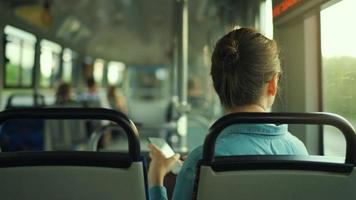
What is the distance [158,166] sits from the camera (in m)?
1.66

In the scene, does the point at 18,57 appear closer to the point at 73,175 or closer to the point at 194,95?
the point at 194,95

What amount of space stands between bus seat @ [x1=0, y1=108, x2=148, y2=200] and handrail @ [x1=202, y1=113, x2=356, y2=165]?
0.20m

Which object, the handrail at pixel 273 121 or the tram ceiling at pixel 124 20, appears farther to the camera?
the tram ceiling at pixel 124 20

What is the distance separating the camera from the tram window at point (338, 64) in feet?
6.94

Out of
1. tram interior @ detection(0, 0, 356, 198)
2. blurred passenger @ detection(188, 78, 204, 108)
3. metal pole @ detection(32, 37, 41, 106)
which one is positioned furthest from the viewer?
blurred passenger @ detection(188, 78, 204, 108)

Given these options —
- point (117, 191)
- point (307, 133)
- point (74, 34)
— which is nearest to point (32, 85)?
point (74, 34)

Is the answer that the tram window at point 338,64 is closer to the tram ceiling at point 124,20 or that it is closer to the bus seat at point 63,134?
the tram ceiling at point 124,20

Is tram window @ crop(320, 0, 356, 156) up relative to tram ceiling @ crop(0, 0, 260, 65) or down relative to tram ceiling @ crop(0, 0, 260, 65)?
down

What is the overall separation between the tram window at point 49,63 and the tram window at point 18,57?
479 mm

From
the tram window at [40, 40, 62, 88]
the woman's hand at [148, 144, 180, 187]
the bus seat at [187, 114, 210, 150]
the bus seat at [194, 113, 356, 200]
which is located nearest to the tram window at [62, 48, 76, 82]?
the tram window at [40, 40, 62, 88]

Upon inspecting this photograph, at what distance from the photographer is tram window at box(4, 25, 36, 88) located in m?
6.09

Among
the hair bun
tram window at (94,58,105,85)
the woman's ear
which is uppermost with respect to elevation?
tram window at (94,58,105,85)

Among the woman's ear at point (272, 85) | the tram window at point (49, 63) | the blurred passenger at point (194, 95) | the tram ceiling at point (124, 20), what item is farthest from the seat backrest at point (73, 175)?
the tram window at point (49, 63)

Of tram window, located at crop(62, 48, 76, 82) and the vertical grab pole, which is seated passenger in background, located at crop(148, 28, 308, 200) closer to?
the vertical grab pole
